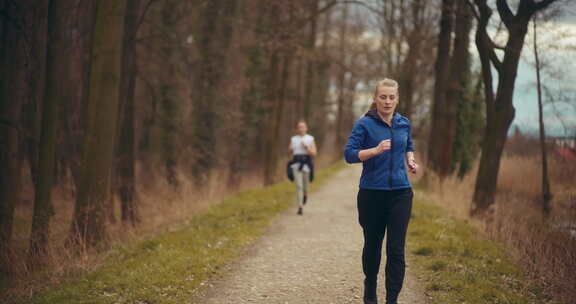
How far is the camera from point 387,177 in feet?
15.1

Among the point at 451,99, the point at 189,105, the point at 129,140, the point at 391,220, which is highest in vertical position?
the point at 451,99

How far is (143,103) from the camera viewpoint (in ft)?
63.3

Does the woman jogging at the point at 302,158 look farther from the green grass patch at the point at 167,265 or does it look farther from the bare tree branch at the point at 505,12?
the bare tree branch at the point at 505,12

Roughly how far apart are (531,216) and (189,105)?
12252mm

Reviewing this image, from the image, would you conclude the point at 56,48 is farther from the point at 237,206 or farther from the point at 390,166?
the point at 390,166

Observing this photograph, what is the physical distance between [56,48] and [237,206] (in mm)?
5706

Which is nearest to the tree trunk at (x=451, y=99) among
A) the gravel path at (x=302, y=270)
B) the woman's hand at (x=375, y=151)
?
the gravel path at (x=302, y=270)

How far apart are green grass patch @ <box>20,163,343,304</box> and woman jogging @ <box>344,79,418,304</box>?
2.27 m

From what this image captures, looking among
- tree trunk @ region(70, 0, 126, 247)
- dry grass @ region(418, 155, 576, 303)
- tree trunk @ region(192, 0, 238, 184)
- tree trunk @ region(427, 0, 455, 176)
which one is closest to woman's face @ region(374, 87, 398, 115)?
dry grass @ region(418, 155, 576, 303)

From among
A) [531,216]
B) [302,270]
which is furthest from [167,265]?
[531,216]

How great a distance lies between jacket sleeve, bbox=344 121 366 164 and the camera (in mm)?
4634

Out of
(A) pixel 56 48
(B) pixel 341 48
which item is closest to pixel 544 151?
(A) pixel 56 48

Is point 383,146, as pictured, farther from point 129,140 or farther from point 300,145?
point 129,140

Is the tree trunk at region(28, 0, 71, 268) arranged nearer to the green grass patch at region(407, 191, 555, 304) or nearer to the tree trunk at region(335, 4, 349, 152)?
the green grass patch at region(407, 191, 555, 304)
